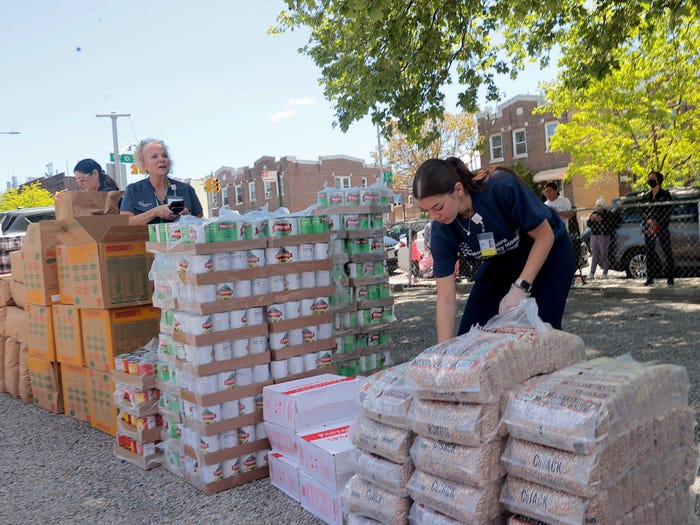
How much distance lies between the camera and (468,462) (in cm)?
231

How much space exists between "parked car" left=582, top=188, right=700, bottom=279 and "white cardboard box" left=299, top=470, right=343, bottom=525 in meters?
8.78

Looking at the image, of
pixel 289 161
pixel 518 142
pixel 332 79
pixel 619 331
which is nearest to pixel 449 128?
pixel 518 142

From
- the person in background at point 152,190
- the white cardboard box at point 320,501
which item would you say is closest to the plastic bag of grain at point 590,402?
the white cardboard box at point 320,501

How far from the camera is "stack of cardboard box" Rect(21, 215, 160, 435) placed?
4.78 m

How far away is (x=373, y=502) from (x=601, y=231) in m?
10.2

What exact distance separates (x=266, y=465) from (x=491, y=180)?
233 centimetres

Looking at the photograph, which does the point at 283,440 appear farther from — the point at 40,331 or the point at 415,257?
the point at 415,257

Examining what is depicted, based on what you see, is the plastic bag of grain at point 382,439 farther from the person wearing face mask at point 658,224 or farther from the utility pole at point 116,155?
the utility pole at point 116,155

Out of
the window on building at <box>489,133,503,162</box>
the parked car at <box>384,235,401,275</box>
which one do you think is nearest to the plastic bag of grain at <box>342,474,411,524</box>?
the parked car at <box>384,235,401,275</box>

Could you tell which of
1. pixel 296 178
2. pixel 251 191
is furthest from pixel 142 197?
pixel 251 191

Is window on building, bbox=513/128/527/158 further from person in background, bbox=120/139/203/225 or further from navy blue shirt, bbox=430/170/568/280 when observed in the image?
navy blue shirt, bbox=430/170/568/280

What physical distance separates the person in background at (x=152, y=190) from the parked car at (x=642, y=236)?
827 cm

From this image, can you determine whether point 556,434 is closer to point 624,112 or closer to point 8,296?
point 8,296

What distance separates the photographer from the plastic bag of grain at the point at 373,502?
2.61m
